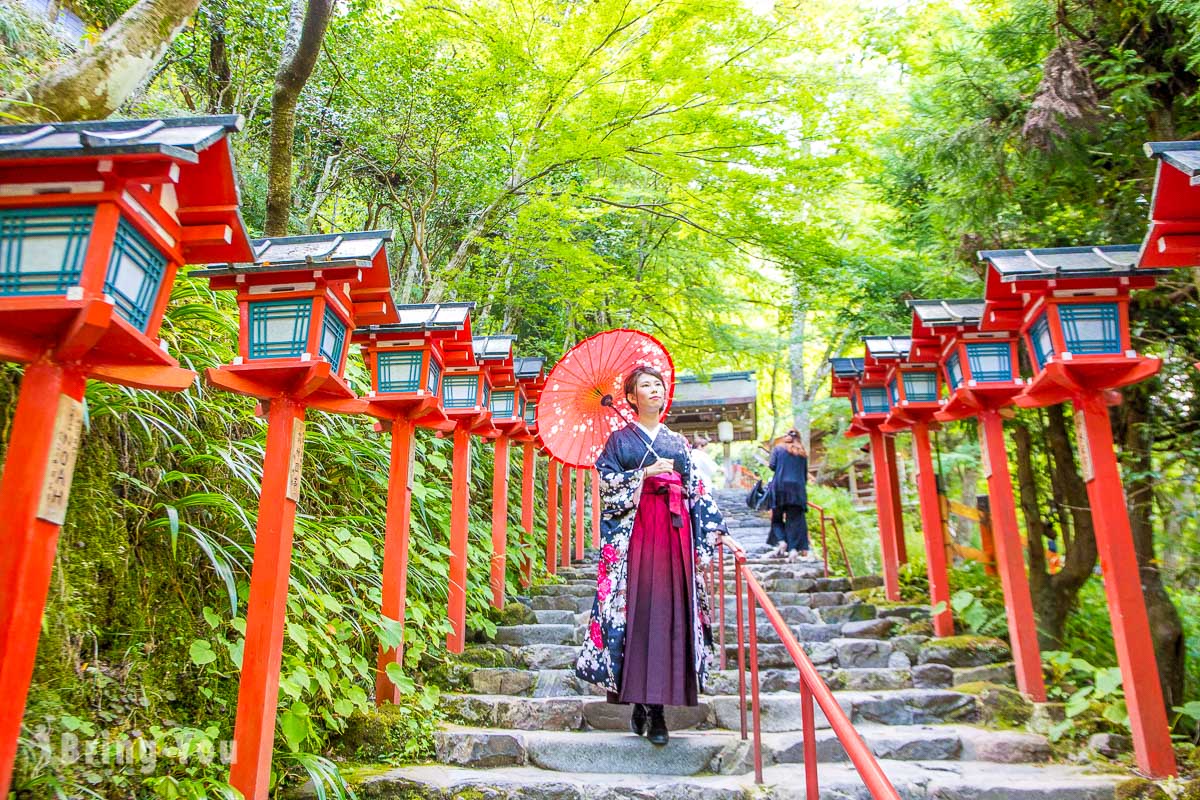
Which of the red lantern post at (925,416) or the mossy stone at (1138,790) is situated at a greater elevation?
the red lantern post at (925,416)

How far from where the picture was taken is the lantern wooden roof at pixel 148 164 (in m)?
1.73

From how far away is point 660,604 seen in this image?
3.85m

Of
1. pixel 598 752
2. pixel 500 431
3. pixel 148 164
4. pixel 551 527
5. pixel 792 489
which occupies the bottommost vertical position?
pixel 598 752

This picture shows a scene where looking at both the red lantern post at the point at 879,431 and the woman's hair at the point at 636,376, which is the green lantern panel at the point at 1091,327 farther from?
the red lantern post at the point at 879,431

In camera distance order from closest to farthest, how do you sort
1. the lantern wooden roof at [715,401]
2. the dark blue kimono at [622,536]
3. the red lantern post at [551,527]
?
the dark blue kimono at [622,536], the red lantern post at [551,527], the lantern wooden roof at [715,401]

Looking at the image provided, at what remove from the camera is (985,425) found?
5.10m

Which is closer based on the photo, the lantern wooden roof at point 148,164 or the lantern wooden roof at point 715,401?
the lantern wooden roof at point 148,164

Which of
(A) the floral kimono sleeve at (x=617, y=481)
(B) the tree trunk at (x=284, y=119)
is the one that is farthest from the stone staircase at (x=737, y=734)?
(B) the tree trunk at (x=284, y=119)

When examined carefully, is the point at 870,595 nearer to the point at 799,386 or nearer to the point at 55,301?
the point at 55,301

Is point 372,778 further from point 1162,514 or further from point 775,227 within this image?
point 775,227

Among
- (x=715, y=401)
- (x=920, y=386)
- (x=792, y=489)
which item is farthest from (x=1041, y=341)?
(x=715, y=401)

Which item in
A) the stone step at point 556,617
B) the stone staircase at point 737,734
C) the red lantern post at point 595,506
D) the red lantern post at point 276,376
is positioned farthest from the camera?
the red lantern post at point 595,506

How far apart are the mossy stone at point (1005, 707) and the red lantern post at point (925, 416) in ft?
4.11

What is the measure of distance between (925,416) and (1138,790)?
330 centimetres
